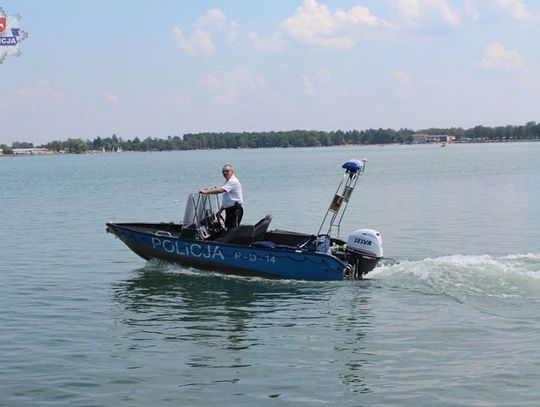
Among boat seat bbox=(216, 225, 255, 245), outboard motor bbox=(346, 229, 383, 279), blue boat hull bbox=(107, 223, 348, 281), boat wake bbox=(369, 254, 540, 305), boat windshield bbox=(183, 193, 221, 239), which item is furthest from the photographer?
boat windshield bbox=(183, 193, 221, 239)

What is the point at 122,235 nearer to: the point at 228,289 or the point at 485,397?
the point at 228,289

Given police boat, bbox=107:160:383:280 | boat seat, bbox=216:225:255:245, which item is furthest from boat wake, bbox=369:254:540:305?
boat seat, bbox=216:225:255:245

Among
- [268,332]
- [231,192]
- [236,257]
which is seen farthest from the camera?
[231,192]

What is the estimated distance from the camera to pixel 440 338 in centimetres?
1176

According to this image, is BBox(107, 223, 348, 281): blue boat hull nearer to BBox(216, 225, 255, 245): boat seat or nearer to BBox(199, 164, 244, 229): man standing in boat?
BBox(216, 225, 255, 245): boat seat

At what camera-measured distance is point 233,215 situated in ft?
55.5

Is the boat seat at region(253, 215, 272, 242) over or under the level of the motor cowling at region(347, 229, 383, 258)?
over

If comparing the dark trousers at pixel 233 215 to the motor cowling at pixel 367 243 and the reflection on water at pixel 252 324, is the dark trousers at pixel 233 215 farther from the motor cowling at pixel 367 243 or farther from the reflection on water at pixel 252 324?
the motor cowling at pixel 367 243

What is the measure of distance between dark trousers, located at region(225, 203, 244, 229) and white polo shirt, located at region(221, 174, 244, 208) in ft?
0.36

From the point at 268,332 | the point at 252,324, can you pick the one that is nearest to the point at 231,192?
the point at 252,324

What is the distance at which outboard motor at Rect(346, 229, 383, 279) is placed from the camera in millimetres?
16203

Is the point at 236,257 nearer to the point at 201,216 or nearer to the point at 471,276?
the point at 201,216

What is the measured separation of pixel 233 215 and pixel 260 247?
101cm

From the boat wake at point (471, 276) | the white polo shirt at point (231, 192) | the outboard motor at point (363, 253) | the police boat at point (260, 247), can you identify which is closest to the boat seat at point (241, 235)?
the police boat at point (260, 247)
